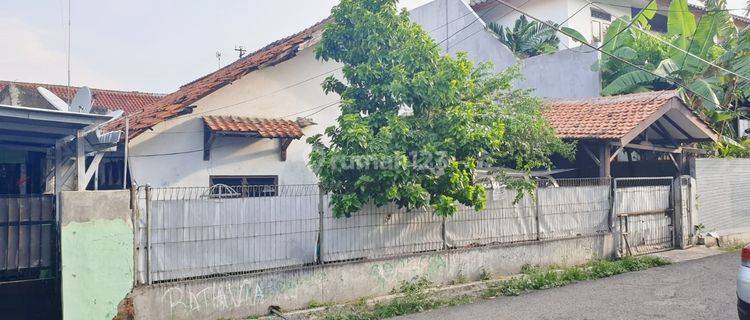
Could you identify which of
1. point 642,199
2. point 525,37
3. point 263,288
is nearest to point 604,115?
point 642,199

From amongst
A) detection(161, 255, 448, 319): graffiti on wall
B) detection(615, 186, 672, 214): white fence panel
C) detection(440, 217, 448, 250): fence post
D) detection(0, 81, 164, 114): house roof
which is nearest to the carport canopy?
detection(615, 186, 672, 214): white fence panel

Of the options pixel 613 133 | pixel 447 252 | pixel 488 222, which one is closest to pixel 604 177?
pixel 613 133

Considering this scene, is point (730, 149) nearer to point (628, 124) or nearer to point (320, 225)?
point (628, 124)

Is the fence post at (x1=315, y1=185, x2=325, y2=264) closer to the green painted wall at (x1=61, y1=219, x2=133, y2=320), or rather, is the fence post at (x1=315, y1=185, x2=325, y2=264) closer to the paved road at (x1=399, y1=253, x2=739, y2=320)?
the paved road at (x1=399, y1=253, x2=739, y2=320)

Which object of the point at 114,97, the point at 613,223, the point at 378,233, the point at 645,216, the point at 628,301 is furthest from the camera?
the point at 114,97

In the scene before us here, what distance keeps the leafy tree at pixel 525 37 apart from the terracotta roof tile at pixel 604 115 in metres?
5.48

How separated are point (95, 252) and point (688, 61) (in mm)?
14362

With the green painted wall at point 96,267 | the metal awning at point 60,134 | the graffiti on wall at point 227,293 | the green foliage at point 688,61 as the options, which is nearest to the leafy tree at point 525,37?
the green foliage at point 688,61

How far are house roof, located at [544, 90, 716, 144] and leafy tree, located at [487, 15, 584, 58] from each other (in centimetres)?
516

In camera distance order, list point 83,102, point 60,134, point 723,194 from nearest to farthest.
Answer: point 60,134 < point 83,102 < point 723,194

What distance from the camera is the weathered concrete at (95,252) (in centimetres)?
609

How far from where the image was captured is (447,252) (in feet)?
28.8

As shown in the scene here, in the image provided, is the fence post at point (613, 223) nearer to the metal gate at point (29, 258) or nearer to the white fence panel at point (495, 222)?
the white fence panel at point (495, 222)

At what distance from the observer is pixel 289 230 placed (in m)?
7.64
